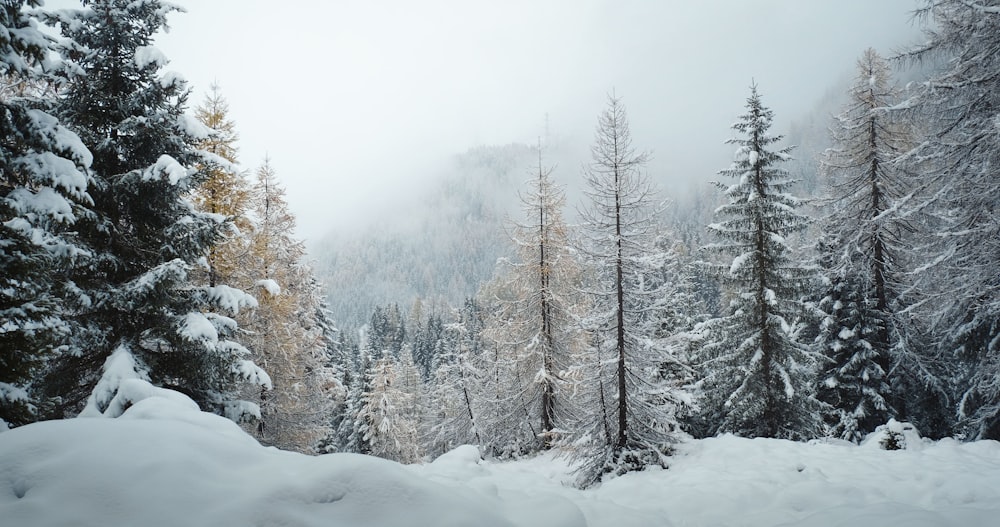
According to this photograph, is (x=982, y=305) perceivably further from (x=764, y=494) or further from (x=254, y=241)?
(x=254, y=241)

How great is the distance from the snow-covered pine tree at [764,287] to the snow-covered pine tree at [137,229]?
15.1 meters

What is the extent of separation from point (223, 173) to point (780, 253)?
60.2 feet

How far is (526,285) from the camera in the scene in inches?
699

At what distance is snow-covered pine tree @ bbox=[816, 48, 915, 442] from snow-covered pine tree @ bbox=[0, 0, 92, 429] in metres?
19.8

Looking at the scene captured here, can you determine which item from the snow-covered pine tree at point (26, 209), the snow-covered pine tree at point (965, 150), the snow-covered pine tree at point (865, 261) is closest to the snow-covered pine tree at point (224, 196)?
the snow-covered pine tree at point (26, 209)

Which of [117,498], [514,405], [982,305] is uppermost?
[982,305]

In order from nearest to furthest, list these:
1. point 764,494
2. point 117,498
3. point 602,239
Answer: point 117,498
point 764,494
point 602,239

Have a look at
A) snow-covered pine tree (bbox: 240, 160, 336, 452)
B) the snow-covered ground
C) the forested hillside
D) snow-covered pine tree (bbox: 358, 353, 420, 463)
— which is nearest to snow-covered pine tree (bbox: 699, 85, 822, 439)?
the forested hillside

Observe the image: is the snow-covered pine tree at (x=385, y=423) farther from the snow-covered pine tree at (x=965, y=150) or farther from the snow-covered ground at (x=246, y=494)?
the snow-covered pine tree at (x=965, y=150)

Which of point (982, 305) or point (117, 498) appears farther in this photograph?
point (982, 305)

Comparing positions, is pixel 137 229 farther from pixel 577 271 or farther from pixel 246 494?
pixel 577 271

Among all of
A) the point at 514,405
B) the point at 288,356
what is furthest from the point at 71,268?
the point at 514,405

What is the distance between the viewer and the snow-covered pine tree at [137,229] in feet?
26.3

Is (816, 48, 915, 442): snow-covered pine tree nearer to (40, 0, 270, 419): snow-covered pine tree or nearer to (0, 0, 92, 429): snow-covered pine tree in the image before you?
(40, 0, 270, 419): snow-covered pine tree
